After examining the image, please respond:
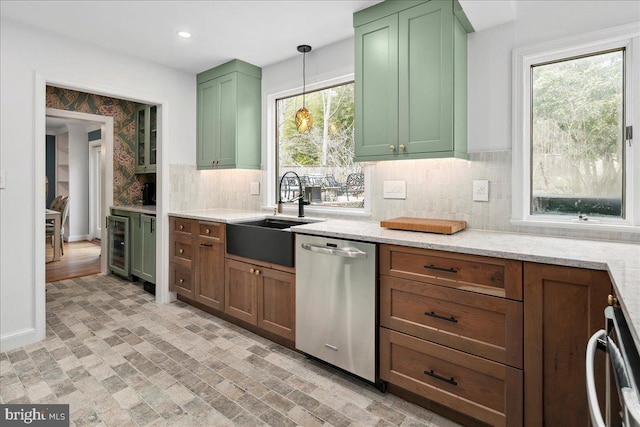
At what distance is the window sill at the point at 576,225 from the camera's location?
181cm

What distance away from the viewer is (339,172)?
3133mm

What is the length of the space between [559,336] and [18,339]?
3444mm

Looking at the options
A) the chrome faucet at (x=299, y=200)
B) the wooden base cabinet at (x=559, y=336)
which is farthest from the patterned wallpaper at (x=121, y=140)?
the wooden base cabinet at (x=559, y=336)

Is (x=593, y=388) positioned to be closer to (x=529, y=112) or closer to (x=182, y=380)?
(x=529, y=112)

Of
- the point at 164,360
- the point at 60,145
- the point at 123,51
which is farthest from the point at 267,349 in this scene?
the point at 60,145

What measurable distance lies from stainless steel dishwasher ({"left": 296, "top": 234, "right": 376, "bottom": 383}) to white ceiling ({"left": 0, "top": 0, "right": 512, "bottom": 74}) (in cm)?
157

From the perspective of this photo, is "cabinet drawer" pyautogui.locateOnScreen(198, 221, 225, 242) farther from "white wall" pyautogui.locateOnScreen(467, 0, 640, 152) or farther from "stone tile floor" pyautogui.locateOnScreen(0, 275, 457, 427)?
"white wall" pyautogui.locateOnScreen(467, 0, 640, 152)

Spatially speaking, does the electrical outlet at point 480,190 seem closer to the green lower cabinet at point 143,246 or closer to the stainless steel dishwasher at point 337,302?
the stainless steel dishwasher at point 337,302

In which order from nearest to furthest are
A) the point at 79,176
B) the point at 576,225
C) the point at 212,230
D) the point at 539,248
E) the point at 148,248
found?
the point at 539,248, the point at 576,225, the point at 212,230, the point at 148,248, the point at 79,176

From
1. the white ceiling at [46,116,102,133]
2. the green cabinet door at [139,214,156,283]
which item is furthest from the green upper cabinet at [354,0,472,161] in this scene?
the white ceiling at [46,116,102,133]

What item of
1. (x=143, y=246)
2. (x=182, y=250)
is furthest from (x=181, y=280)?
(x=143, y=246)

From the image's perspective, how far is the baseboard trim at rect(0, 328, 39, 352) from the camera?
8.29 ft

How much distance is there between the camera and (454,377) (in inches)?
67.9

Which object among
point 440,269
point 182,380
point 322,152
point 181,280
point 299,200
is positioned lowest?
point 182,380
